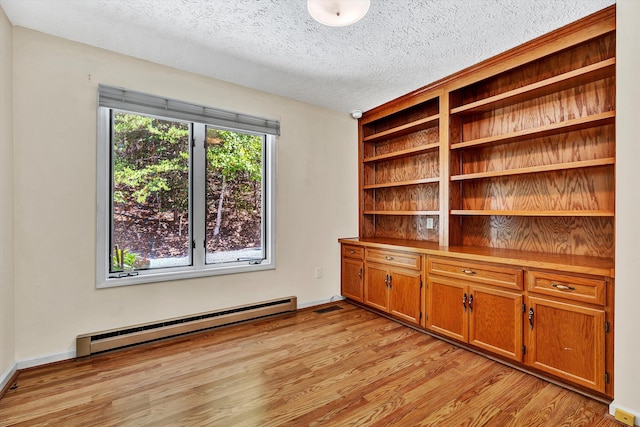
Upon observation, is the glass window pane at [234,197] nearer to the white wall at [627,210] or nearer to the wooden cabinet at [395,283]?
the wooden cabinet at [395,283]

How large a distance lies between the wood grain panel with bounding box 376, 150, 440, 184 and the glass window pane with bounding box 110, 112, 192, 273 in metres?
2.44

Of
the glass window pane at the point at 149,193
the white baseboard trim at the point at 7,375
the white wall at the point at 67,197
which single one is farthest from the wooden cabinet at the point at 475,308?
the white baseboard trim at the point at 7,375

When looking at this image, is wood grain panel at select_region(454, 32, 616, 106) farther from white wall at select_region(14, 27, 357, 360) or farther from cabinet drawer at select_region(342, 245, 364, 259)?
white wall at select_region(14, 27, 357, 360)

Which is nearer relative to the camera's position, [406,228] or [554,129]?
[554,129]

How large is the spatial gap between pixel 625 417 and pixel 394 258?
1903 mm

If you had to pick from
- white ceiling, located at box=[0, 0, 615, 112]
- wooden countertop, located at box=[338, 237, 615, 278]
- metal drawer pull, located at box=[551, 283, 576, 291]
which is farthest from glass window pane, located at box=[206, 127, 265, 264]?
metal drawer pull, located at box=[551, 283, 576, 291]

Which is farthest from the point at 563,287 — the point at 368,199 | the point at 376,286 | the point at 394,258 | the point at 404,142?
the point at 368,199

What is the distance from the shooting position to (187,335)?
287 cm

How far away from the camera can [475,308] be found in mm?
2482

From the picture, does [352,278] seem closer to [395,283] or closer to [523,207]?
[395,283]

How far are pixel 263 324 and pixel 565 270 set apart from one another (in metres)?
2.62

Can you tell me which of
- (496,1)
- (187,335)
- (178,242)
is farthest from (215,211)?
(496,1)

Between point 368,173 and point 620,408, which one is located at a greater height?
point 368,173

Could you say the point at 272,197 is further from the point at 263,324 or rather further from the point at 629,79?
the point at 629,79
